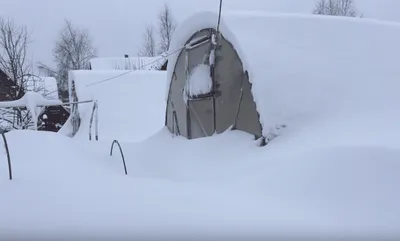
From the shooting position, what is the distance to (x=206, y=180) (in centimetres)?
448

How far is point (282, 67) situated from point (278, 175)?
223 centimetres

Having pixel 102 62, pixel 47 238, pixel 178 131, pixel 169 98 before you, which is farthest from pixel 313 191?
pixel 102 62

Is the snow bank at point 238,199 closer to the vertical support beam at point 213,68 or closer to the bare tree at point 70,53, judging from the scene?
the vertical support beam at point 213,68

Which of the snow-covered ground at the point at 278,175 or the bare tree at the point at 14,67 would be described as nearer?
the snow-covered ground at the point at 278,175

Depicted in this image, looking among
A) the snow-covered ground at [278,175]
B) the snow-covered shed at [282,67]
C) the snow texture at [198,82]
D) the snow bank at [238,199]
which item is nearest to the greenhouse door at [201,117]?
the snow-covered shed at [282,67]

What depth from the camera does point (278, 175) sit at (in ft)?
11.5

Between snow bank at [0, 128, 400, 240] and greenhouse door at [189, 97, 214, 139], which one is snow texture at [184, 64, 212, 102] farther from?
snow bank at [0, 128, 400, 240]

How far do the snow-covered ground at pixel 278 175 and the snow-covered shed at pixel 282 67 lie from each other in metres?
0.02

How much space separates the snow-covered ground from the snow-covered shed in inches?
1.0

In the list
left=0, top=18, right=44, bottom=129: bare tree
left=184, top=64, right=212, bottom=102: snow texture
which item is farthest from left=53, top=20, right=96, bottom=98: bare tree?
left=184, top=64, right=212, bottom=102: snow texture

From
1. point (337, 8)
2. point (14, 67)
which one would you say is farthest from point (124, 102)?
point (337, 8)

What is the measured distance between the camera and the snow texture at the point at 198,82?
6.99 m

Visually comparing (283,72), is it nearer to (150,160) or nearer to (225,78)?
(225,78)

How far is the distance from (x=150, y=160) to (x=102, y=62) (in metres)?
26.2
